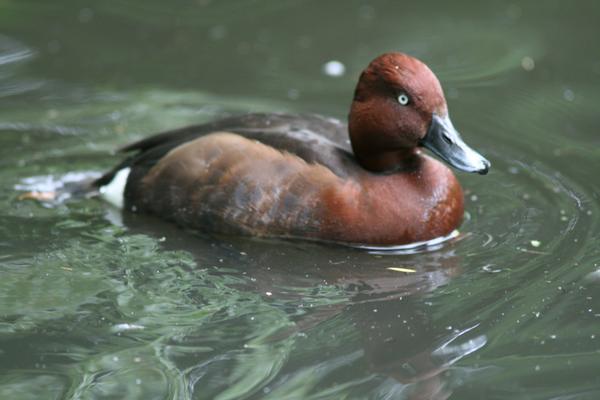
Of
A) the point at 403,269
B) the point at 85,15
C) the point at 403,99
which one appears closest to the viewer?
the point at 403,269

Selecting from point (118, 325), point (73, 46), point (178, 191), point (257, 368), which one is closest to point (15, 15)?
point (73, 46)

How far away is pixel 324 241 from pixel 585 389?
6.50 ft

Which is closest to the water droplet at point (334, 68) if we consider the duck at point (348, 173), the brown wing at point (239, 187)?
the duck at point (348, 173)

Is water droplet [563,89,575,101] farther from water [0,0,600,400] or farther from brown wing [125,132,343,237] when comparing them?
brown wing [125,132,343,237]

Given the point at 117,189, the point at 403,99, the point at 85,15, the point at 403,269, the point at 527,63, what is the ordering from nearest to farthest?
the point at 403,269 < the point at 403,99 < the point at 117,189 < the point at 527,63 < the point at 85,15

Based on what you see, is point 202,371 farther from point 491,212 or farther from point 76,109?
point 76,109

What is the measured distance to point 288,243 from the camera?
615 cm

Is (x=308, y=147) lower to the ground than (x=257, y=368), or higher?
higher

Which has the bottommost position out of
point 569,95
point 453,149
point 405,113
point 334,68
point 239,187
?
point 239,187

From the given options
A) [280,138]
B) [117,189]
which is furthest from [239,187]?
[117,189]

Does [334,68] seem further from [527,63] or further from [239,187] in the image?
[239,187]

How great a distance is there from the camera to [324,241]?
612 cm

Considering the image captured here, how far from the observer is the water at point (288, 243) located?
A: 4.77 meters

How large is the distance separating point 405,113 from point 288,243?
1018 mm
